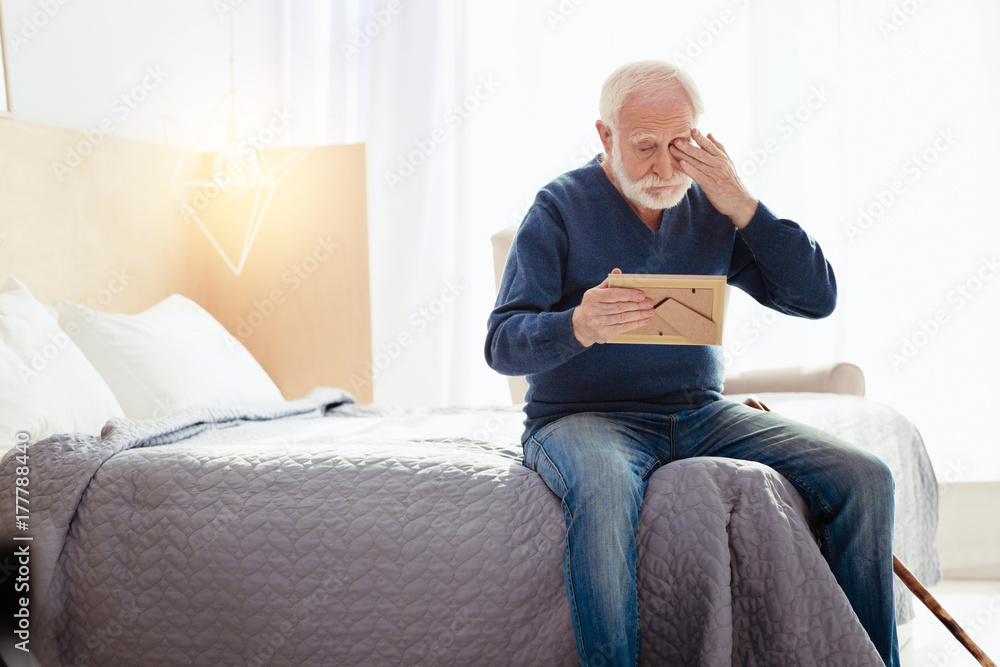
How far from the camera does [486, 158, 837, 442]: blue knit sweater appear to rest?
136 cm

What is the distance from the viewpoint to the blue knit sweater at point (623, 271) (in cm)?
136

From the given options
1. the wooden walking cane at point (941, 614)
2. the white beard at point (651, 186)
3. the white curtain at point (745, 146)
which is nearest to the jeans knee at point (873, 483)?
the wooden walking cane at point (941, 614)

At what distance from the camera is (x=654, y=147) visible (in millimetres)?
1362

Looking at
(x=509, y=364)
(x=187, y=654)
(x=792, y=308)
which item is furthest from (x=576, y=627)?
(x=792, y=308)

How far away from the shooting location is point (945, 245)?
8.89 ft

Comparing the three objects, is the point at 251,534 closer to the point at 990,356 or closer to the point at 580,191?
the point at 580,191

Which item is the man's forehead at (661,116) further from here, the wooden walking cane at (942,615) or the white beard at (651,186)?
the wooden walking cane at (942,615)

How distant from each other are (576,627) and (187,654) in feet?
2.10

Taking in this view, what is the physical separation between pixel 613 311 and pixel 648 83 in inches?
18.6

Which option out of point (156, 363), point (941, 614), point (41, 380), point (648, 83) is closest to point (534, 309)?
point (648, 83)

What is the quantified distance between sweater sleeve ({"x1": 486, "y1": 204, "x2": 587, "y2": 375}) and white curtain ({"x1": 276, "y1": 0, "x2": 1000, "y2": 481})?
174cm

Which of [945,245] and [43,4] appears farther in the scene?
[945,245]

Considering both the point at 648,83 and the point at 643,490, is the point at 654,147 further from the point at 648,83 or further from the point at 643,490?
the point at 643,490

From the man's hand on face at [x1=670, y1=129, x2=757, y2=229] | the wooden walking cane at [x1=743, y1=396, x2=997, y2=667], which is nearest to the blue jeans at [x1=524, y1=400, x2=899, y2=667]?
the wooden walking cane at [x1=743, y1=396, x2=997, y2=667]
